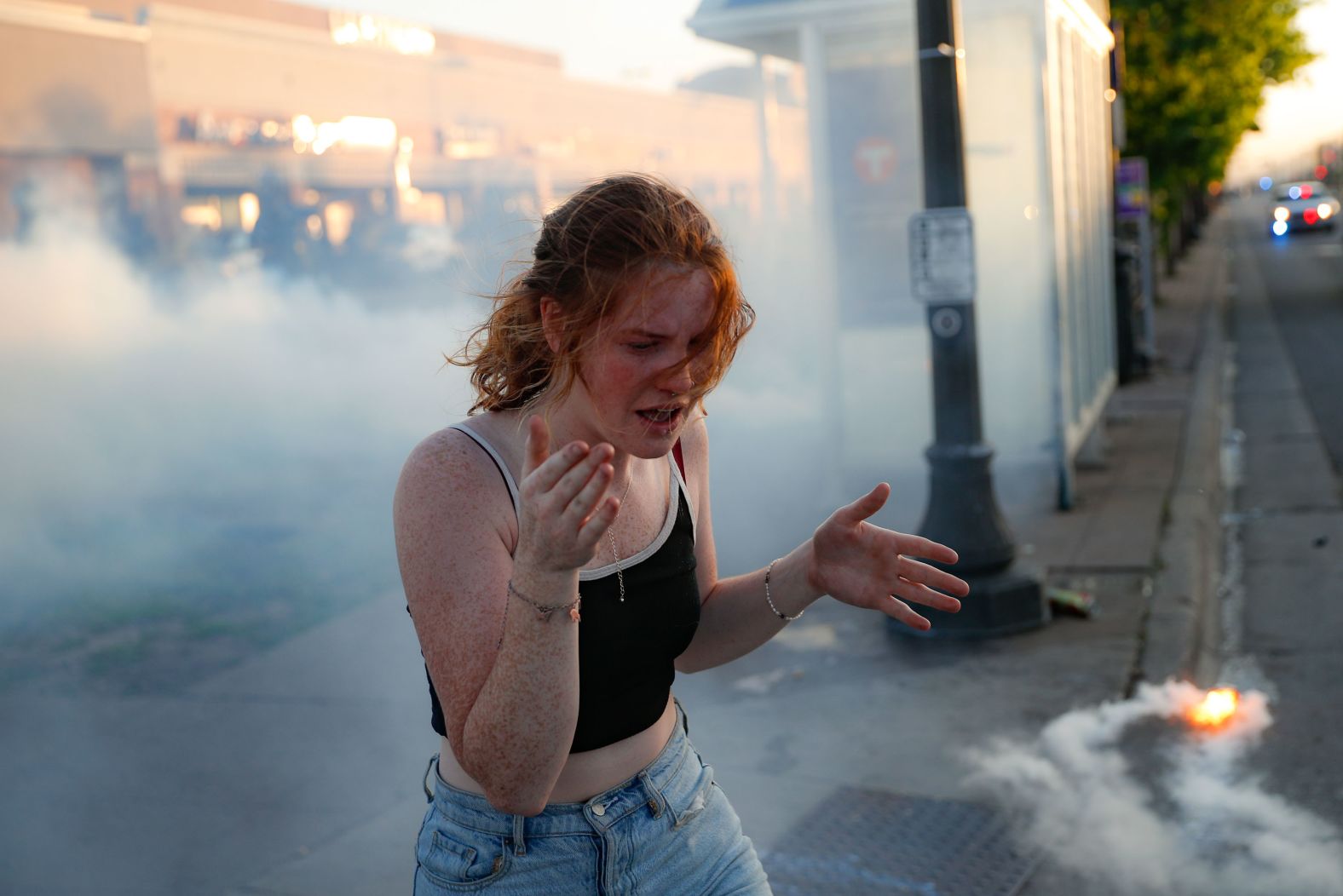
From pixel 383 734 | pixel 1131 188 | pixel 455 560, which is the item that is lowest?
pixel 383 734

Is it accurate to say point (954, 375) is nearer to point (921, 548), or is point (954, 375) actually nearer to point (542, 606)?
point (921, 548)

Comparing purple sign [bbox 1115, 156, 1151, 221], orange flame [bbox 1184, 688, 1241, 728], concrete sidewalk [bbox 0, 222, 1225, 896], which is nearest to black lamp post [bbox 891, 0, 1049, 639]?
concrete sidewalk [bbox 0, 222, 1225, 896]

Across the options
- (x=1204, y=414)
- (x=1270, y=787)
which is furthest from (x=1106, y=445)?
(x=1270, y=787)

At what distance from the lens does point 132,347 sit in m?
5.65

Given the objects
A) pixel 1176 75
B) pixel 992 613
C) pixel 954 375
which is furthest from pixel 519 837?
pixel 1176 75

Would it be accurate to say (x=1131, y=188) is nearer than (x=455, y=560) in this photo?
No

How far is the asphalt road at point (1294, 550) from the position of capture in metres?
4.28

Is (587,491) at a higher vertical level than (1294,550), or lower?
higher

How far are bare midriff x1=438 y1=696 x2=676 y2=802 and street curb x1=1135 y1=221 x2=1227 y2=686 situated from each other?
3.56 meters

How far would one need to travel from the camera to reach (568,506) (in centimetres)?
133

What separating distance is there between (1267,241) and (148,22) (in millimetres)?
47826

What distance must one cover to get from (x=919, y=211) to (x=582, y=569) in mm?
5938

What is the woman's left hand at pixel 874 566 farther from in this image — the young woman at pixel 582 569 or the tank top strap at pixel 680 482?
the tank top strap at pixel 680 482

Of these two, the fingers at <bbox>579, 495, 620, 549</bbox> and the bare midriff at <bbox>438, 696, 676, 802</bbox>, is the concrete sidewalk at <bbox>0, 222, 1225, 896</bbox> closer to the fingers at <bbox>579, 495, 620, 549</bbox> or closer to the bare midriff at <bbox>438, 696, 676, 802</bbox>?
the bare midriff at <bbox>438, 696, 676, 802</bbox>
